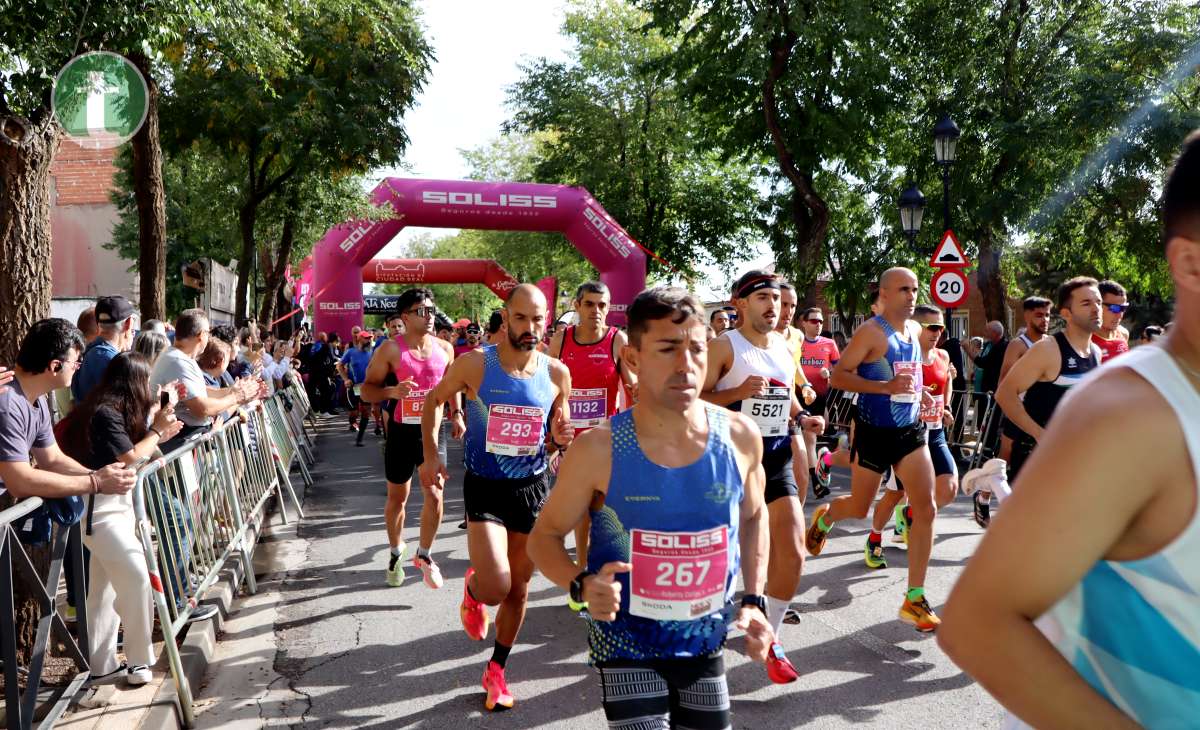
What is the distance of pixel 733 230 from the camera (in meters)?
31.7

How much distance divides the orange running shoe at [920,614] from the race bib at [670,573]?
3.08 m

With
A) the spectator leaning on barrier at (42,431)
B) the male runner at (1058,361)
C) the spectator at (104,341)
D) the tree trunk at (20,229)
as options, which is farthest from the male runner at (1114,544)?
the spectator at (104,341)

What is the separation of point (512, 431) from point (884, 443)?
7.81 ft

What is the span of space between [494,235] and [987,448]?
3201 cm

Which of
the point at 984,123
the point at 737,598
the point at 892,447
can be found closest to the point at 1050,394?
the point at 892,447

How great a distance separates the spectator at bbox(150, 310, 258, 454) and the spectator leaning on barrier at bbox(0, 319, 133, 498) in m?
2.06

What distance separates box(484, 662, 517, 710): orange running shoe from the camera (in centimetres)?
442

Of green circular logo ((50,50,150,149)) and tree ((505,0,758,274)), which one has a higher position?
tree ((505,0,758,274))

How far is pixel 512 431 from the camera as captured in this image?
194 inches

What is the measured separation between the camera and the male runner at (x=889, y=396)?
5680 mm

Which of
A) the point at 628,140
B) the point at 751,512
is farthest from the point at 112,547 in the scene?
the point at 628,140

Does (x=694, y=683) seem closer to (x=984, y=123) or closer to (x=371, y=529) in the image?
(x=371, y=529)

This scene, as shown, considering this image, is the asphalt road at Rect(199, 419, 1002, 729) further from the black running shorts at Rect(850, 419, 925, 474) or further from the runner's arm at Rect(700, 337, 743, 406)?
the runner's arm at Rect(700, 337, 743, 406)

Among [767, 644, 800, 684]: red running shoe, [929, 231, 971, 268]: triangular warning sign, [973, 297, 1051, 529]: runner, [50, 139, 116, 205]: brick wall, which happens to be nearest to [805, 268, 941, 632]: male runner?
[973, 297, 1051, 529]: runner
